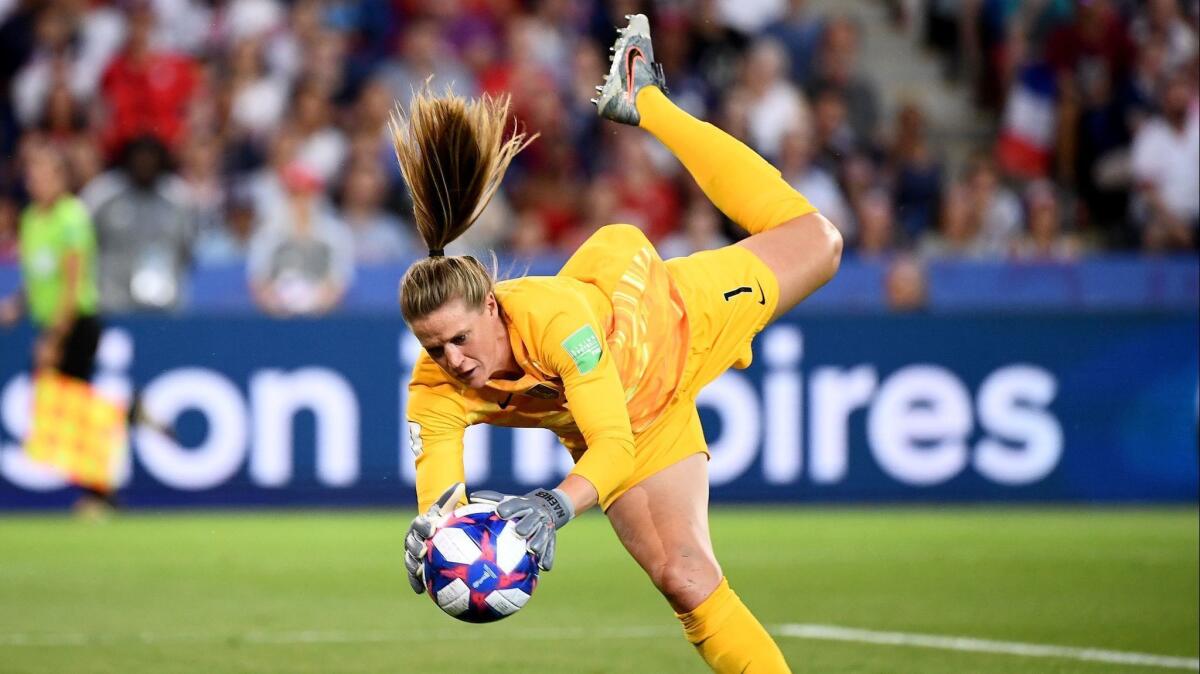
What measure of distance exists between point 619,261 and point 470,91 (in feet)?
27.6

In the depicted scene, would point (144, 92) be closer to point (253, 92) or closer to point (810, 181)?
point (253, 92)

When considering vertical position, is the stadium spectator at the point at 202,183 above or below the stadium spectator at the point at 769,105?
below

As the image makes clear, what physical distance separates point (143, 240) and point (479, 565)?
25.5 ft

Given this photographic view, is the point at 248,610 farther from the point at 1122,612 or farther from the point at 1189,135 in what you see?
the point at 1189,135

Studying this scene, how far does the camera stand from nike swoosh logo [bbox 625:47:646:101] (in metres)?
6.51

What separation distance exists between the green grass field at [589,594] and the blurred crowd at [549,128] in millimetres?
1878

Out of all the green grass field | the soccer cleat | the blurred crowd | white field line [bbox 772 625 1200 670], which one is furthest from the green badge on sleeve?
the blurred crowd

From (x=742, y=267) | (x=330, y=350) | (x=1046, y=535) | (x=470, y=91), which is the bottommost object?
(x=1046, y=535)

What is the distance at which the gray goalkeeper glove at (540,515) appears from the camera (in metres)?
4.59

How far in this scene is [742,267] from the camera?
19.3 ft

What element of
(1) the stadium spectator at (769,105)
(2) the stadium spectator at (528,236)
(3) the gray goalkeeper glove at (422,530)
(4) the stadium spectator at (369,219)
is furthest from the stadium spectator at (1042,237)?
(3) the gray goalkeeper glove at (422,530)

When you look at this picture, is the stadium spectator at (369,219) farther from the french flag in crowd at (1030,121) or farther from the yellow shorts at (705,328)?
the yellow shorts at (705,328)

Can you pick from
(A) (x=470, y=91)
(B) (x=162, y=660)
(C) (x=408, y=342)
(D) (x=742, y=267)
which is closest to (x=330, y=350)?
(C) (x=408, y=342)

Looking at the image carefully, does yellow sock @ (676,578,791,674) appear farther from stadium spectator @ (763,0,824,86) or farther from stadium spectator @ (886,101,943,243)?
stadium spectator @ (763,0,824,86)
